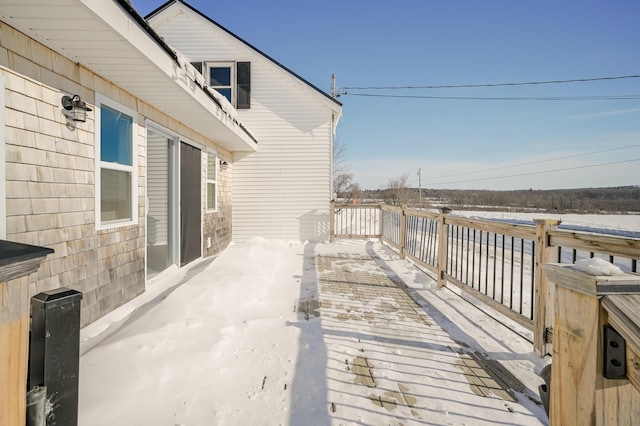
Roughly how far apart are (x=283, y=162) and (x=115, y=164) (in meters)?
5.28

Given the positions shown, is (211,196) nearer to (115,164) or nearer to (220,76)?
(115,164)

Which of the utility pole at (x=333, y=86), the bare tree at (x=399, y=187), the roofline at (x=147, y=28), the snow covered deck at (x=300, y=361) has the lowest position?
the snow covered deck at (x=300, y=361)

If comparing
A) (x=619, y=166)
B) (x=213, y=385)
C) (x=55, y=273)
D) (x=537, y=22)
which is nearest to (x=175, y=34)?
(x=55, y=273)

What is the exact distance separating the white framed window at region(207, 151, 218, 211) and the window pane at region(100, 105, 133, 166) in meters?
2.85

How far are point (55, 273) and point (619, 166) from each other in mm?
68346

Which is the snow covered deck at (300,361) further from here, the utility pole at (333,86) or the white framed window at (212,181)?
the utility pole at (333,86)

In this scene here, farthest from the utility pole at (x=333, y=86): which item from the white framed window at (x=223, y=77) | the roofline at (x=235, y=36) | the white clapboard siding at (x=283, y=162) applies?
the white framed window at (x=223, y=77)

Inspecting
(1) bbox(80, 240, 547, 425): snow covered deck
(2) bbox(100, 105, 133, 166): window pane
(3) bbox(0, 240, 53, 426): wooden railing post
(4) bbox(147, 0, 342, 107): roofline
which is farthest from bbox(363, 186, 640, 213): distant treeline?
(3) bbox(0, 240, 53, 426): wooden railing post

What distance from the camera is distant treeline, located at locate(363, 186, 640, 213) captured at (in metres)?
42.2

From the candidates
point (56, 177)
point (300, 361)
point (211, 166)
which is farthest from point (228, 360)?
point (211, 166)

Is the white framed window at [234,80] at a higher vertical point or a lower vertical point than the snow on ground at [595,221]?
higher

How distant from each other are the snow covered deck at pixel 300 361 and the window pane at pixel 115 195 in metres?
1.05

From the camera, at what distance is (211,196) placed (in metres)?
6.68

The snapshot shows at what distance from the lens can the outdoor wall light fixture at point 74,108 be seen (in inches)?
101
